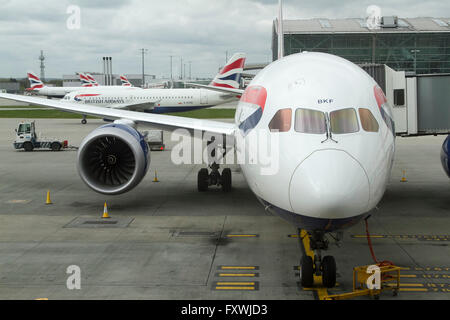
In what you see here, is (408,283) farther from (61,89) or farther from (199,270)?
(61,89)

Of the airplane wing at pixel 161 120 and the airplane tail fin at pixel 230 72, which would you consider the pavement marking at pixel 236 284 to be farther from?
the airplane tail fin at pixel 230 72

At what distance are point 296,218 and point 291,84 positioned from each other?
257 cm

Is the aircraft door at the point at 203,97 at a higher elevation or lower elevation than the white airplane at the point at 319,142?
higher

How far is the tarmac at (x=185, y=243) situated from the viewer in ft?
31.6

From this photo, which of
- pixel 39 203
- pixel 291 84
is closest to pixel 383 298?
pixel 291 84

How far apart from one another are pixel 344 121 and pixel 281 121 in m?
1.06

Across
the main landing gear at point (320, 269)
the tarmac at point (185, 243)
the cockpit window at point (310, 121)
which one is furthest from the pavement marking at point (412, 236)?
the cockpit window at point (310, 121)

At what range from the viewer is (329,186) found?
7.77 meters

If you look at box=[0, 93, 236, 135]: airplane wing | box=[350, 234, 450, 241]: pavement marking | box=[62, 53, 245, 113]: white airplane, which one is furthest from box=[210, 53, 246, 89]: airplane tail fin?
box=[350, 234, 450, 241]: pavement marking

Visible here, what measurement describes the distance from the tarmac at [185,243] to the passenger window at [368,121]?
2.91m

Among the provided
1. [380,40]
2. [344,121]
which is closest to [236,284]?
[344,121]

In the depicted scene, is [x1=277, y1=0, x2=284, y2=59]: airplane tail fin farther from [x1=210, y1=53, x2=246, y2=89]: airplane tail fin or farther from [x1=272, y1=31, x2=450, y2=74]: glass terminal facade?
[x1=272, y1=31, x2=450, y2=74]: glass terminal facade

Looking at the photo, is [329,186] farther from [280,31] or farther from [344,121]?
[280,31]

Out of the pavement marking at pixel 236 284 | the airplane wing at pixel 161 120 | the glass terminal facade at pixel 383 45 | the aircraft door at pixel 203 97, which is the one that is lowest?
the pavement marking at pixel 236 284
